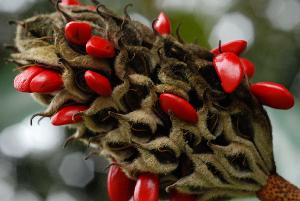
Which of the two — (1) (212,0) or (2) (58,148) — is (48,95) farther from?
(2) (58,148)

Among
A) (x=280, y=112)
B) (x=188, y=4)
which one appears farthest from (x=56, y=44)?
(x=188, y=4)

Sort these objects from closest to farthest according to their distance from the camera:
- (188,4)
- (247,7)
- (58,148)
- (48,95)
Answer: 1. (48,95)
2. (188,4)
3. (247,7)
4. (58,148)

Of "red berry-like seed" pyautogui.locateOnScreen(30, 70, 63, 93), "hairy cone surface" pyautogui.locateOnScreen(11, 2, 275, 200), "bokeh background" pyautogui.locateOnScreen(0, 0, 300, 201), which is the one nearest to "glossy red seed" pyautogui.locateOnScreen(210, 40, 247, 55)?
"hairy cone surface" pyautogui.locateOnScreen(11, 2, 275, 200)

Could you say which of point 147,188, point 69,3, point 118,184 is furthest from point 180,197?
point 69,3

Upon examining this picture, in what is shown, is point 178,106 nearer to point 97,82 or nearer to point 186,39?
point 97,82

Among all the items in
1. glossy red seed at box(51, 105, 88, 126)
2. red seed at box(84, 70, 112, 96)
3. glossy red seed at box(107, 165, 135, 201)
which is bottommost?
glossy red seed at box(107, 165, 135, 201)

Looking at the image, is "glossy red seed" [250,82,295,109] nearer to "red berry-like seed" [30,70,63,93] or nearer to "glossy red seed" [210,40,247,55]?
"glossy red seed" [210,40,247,55]
